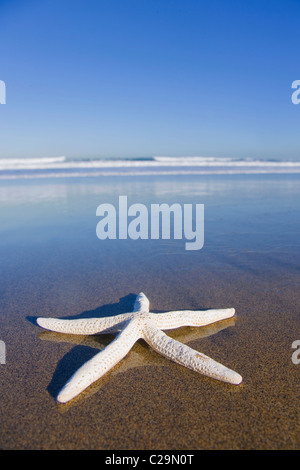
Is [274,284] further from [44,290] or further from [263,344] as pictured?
[44,290]

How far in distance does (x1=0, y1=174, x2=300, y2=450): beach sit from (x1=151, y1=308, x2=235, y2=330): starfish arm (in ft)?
0.28

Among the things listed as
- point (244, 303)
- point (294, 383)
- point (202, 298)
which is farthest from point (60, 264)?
point (294, 383)

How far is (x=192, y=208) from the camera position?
887cm

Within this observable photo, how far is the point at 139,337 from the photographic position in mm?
2645

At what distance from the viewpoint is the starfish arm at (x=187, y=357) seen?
2.22 m

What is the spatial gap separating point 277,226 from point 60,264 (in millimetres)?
4506
